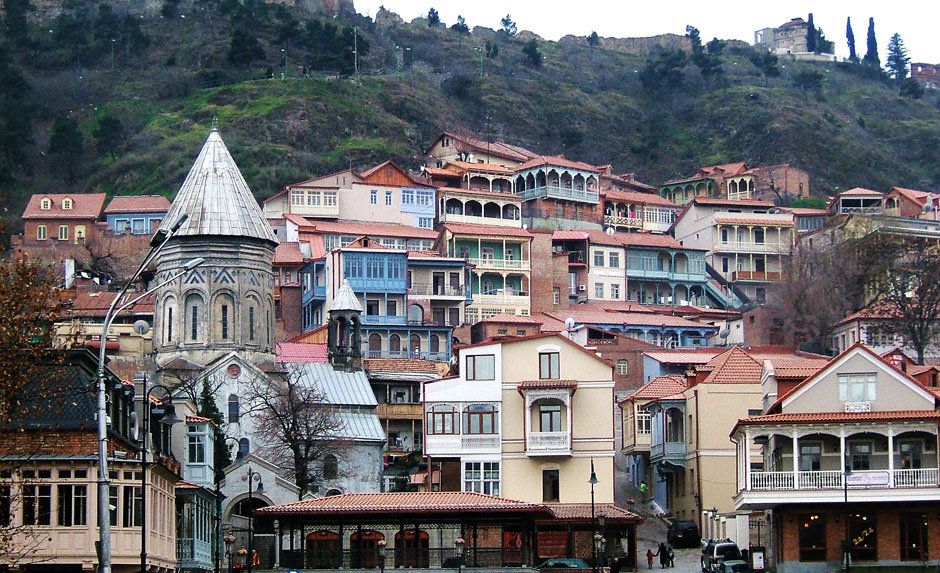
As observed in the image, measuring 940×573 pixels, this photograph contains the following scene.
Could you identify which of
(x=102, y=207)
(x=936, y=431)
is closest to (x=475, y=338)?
(x=102, y=207)

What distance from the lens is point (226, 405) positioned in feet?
276

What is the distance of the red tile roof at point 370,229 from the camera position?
124688 millimetres

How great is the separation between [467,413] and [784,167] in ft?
330

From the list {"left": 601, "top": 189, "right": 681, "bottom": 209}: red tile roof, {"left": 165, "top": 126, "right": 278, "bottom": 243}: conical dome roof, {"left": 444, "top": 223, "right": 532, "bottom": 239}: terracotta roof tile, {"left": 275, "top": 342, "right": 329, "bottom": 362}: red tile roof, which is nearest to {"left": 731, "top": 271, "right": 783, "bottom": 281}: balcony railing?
{"left": 601, "top": 189, "right": 681, "bottom": 209}: red tile roof

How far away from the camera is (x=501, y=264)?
121938mm

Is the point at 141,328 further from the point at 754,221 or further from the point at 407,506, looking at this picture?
the point at 754,221

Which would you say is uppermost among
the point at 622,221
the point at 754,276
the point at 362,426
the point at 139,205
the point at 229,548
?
the point at 139,205

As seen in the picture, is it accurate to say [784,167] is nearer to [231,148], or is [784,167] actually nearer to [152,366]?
[231,148]

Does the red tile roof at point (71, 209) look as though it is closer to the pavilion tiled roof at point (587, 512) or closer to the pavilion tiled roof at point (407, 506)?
the pavilion tiled roof at point (587, 512)

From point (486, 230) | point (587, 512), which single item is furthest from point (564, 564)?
point (486, 230)

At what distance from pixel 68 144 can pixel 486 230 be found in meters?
55.6

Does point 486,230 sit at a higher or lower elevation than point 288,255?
higher

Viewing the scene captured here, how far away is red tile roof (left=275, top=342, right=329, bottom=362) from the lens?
94312 mm

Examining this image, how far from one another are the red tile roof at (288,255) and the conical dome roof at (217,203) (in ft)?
72.5
